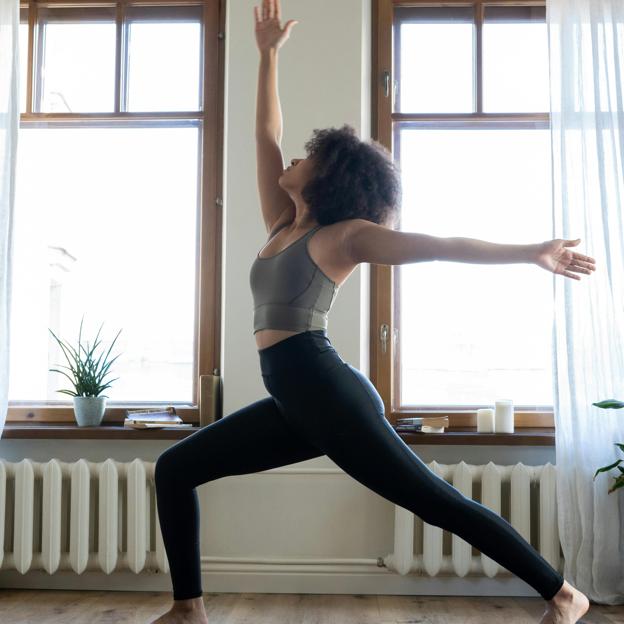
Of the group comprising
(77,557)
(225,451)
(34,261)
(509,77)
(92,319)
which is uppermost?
(509,77)

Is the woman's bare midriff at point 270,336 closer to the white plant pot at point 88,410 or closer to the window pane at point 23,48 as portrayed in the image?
the white plant pot at point 88,410

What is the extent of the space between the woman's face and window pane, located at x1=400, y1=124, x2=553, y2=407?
4.23 feet

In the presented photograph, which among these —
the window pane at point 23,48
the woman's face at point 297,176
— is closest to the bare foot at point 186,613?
the woman's face at point 297,176

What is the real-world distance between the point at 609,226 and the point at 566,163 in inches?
11.1

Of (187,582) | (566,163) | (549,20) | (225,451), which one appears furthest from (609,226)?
(187,582)

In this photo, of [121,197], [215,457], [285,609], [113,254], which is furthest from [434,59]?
[285,609]

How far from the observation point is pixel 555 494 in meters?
2.90

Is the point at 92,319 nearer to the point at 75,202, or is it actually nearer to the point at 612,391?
the point at 75,202

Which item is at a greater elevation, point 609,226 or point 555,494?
point 609,226

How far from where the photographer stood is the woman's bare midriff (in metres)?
1.91

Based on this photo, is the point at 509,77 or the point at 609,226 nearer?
the point at 609,226

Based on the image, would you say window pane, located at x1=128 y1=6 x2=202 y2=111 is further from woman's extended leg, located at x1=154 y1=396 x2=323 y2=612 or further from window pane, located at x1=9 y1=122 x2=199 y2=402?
woman's extended leg, located at x1=154 y1=396 x2=323 y2=612

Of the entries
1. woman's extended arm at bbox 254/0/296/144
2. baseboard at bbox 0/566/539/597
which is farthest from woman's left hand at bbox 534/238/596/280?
baseboard at bbox 0/566/539/597

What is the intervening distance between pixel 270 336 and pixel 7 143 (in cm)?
173
